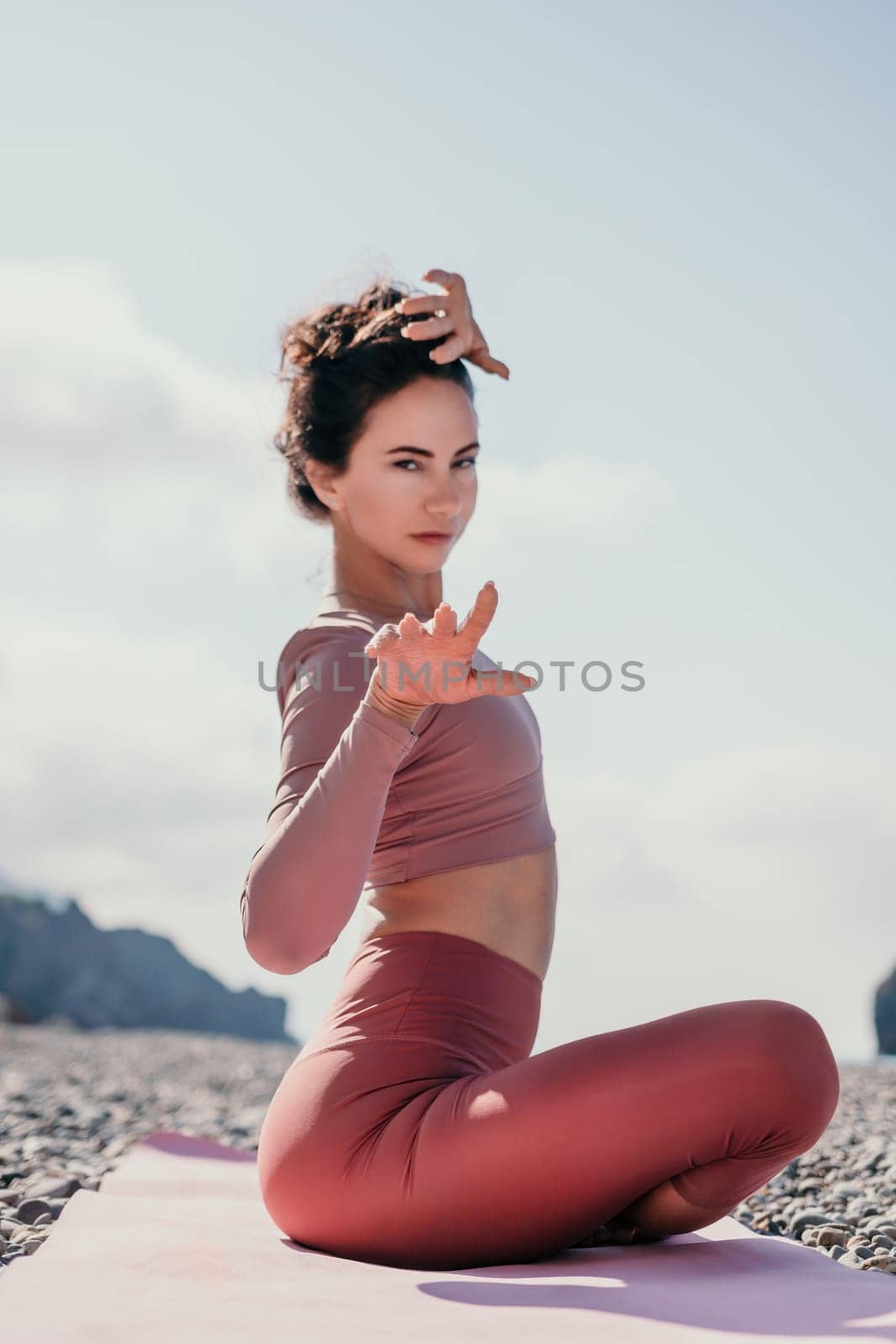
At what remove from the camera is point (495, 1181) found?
A: 2.59 metres

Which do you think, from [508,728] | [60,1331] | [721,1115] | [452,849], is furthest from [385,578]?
[60,1331]

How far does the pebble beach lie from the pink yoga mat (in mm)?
288

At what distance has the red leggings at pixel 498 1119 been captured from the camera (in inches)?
100

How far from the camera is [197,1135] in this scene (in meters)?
6.71

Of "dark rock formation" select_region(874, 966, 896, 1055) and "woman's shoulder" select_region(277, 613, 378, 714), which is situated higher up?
"woman's shoulder" select_region(277, 613, 378, 714)

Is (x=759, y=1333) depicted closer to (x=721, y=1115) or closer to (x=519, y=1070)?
(x=721, y=1115)

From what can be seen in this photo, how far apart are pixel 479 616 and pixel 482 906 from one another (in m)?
0.92

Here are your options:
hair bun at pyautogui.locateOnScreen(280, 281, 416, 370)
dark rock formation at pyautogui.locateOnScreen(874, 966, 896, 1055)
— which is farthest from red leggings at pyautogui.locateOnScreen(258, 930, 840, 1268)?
dark rock formation at pyautogui.locateOnScreen(874, 966, 896, 1055)

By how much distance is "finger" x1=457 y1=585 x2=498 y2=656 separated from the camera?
7.94 feet

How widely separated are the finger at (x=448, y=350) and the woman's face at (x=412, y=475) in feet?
0.20

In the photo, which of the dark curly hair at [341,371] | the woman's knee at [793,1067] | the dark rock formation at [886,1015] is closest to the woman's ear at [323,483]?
the dark curly hair at [341,371]

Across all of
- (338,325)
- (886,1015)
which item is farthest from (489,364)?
(886,1015)

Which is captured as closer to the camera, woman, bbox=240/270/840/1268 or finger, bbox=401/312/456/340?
woman, bbox=240/270/840/1268

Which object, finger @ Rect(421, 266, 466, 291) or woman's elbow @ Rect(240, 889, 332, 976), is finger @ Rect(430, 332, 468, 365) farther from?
woman's elbow @ Rect(240, 889, 332, 976)
